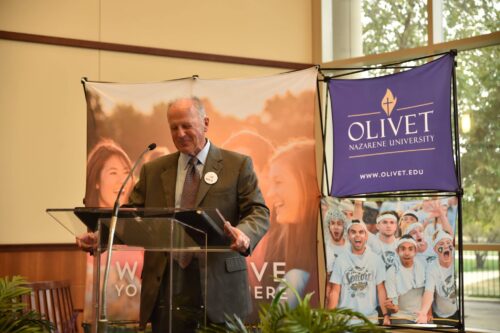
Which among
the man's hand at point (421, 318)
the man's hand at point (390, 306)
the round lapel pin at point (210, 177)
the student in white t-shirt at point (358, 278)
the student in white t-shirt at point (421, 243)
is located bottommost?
the man's hand at point (421, 318)

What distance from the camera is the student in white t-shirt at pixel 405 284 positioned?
504 cm

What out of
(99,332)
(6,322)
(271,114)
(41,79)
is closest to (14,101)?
(41,79)

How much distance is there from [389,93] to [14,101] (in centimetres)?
303

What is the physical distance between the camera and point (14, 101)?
6012 millimetres

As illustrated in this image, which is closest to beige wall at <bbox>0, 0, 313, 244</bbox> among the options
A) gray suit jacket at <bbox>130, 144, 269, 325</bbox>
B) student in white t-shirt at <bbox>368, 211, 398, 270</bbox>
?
student in white t-shirt at <bbox>368, 211, 398, 270</bbox>

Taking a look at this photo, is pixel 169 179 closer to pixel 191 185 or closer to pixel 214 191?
pixel 191 185

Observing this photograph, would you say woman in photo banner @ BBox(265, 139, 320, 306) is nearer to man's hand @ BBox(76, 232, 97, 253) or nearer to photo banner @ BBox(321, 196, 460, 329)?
photo banner @ BBox(321, 196, 460, 329)

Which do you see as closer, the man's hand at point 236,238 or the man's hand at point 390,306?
the man's hand at point 236,238

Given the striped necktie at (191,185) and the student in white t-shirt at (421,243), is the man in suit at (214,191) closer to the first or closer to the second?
the striped necktie at (191,185)

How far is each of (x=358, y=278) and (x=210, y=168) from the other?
2.10 meters

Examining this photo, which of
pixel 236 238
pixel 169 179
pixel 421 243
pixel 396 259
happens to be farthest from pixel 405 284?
pixel 236 238

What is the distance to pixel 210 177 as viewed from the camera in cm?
357

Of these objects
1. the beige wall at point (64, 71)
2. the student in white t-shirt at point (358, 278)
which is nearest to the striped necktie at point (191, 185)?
the student in white t-shirt at point (358, 278)

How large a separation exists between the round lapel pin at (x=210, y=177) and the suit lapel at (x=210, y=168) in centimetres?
1
